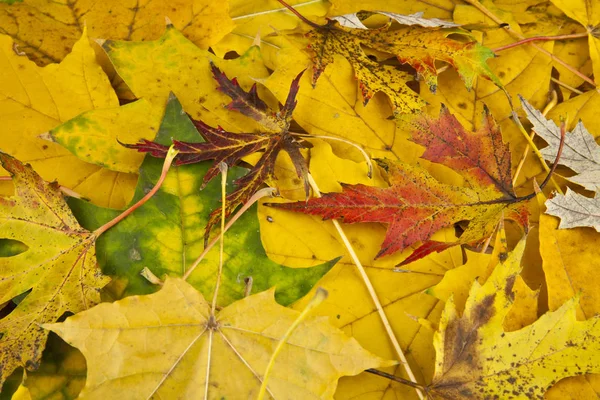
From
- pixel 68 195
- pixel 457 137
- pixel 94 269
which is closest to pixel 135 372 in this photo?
pixel 94 269

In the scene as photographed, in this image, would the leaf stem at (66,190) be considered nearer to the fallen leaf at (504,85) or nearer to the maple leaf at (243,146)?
the maple leaf at (243,146)

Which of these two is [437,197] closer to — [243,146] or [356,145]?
[356,145]

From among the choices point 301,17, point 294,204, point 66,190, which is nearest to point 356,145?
point 294,204

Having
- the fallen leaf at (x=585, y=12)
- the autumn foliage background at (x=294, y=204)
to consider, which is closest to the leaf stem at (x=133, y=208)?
the autumn foliage background at (x=294, y=204)

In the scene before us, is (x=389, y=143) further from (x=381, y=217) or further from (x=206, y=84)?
(x=206, y=84)

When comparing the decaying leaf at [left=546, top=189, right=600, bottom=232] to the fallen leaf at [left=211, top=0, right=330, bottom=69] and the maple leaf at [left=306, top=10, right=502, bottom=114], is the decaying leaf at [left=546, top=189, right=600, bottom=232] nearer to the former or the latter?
the maple leaf at [left=306, top=10, right=502, bottom=114]
